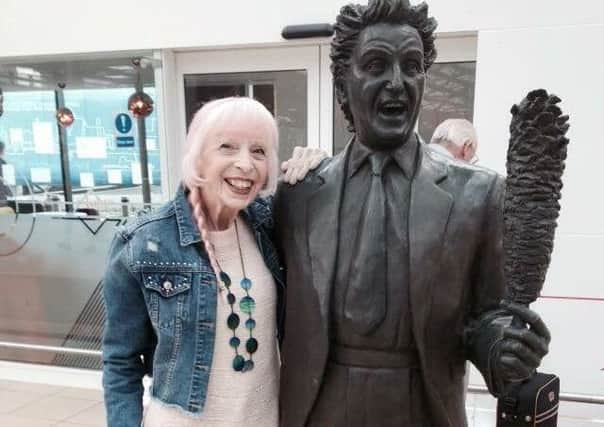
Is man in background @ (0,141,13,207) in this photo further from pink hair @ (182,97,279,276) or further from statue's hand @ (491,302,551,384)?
statue's hand @ (491,302,551,384)

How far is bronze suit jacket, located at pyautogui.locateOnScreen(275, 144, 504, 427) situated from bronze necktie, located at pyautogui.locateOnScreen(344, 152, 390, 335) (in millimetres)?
59

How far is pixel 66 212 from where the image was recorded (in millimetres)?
5090

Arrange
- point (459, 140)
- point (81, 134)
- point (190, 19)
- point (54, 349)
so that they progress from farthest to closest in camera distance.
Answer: point (81, 134)
point (54, 349)
point (190, 19)
point (459, 140)

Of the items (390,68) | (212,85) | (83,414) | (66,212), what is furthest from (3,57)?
(390,68)

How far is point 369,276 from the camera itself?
1.29 metres

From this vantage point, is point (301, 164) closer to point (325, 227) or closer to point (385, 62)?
point (325, 227)

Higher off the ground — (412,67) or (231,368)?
(412,67)

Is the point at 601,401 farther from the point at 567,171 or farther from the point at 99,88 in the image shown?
the point at 99,88

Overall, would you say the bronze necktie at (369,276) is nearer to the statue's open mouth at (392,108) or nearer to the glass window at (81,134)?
the statue's open mouth at (392,108)

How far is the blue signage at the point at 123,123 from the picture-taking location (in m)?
4.69

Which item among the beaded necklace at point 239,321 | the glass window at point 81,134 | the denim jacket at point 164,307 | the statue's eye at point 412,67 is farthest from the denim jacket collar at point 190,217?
the glass window at point 81,134

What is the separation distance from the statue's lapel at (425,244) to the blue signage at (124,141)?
388 centimetres

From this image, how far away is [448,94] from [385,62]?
9.04 ft

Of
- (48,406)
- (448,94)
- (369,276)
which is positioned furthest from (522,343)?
(48,406)
